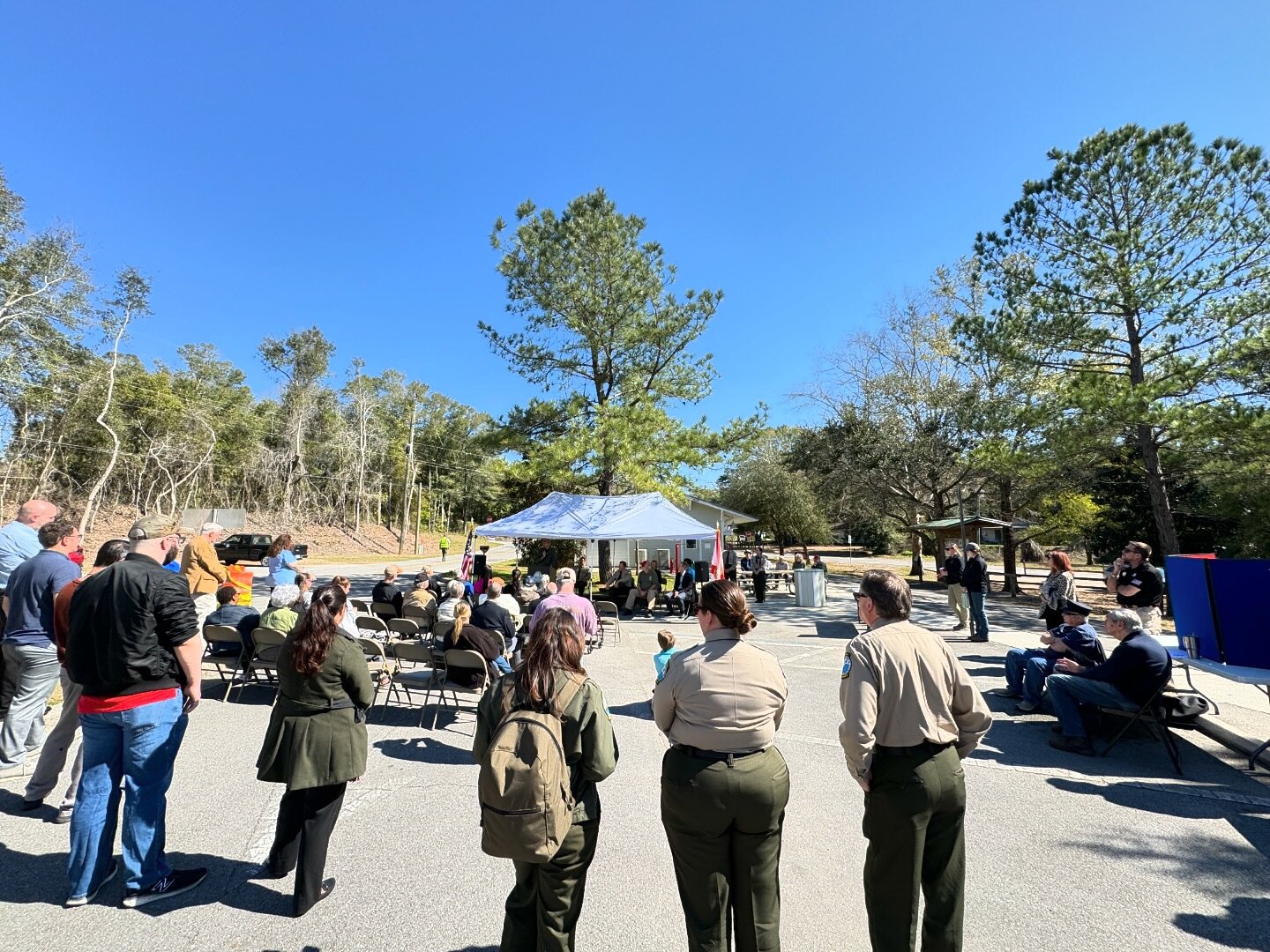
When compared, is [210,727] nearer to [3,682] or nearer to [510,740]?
Answer: [3,682]

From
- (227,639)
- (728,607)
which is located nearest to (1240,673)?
(728,607)

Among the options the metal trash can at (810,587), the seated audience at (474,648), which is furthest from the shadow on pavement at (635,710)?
the metal trash can at (810,587)

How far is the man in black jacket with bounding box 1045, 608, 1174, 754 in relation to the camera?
485cm

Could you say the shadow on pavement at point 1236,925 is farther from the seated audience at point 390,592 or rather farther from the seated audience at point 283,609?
the seated audience at point 390,592

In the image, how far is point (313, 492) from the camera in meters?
45.0

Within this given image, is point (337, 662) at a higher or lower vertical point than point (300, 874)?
higher

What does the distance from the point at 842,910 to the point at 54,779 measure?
4.84 m

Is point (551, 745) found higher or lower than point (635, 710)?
higher

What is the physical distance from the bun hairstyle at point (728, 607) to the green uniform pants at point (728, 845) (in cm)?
48

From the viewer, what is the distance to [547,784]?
2051 mm

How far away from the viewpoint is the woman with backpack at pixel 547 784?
2047 millimetres

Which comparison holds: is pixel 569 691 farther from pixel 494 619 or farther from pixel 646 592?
pixel 646 592

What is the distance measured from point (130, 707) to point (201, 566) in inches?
213

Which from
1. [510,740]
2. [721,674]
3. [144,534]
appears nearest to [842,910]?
[721,674]
